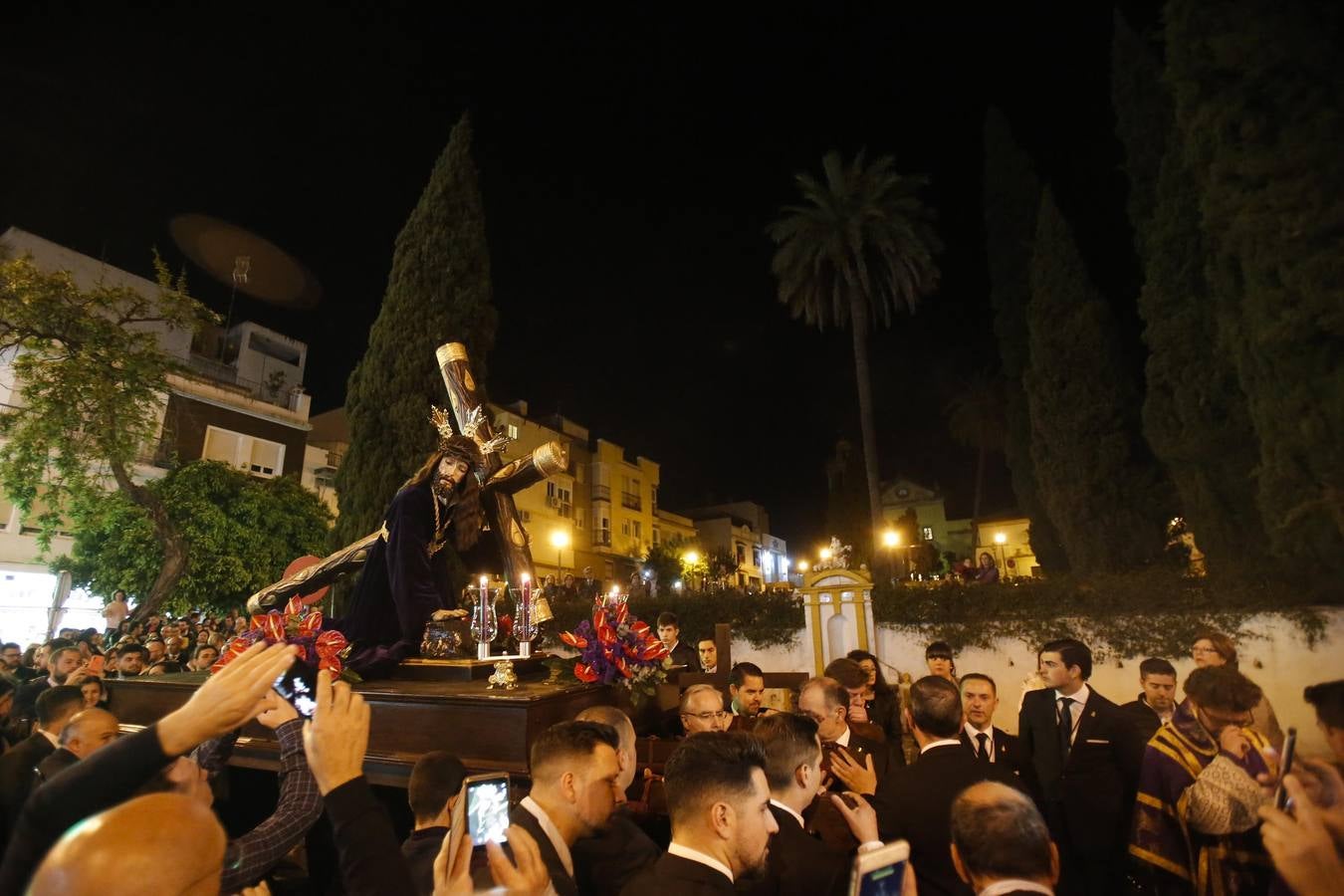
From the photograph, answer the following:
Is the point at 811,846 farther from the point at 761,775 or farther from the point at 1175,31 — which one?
the point at 1175,31

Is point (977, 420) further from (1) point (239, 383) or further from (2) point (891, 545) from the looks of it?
(1) point (239, 383)

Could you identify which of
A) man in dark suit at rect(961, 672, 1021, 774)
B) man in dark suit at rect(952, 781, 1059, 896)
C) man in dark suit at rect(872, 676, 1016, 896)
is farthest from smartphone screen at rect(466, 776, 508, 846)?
man in dark suit at rect(961, 672, 1021, 774)

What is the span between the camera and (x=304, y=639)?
4.92 metres

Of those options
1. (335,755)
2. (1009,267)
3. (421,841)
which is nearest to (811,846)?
(421,841)

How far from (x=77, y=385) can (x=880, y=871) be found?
20534 millimetres

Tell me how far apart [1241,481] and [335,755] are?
52.5ft

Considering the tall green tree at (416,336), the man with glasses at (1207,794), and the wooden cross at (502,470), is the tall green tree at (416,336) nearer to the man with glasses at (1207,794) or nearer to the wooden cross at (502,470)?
the wooden cross at (502,470)

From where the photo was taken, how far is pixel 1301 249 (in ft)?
34.7

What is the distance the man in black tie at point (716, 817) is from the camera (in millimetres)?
2295

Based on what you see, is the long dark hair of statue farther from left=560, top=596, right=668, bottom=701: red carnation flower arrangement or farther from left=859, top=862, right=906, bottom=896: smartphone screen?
left=859, top=862, right=906, bottom=896: smartphone screen

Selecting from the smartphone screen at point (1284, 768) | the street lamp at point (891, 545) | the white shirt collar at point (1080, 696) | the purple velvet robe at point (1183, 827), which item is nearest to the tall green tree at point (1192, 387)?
the street lamp at point (891, 545)

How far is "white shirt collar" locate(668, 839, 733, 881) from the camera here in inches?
90.1

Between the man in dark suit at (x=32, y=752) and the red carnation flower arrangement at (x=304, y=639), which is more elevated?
the red carnation flower arrangement at (x=304, y=639)

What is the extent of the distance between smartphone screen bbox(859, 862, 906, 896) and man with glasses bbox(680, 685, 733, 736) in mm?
2806
